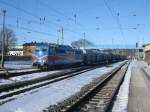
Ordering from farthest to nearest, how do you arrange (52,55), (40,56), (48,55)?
(52,55)
(40,56)
(48,55)

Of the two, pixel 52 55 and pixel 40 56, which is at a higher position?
pixel 52 55

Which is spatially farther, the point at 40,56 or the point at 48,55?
the point at 40,56

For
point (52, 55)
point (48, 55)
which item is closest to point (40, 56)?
point (48, 55)

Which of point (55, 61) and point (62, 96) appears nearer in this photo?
point (62, 96)

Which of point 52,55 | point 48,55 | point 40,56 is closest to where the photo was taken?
point 48,55

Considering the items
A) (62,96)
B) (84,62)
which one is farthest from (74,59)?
(62,96)

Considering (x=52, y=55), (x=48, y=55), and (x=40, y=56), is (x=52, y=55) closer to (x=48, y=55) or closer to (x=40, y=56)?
(x=48, y=55)

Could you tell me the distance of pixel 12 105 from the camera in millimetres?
12961

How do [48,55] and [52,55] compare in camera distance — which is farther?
[52,55]

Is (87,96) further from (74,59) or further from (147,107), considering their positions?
(74,59)

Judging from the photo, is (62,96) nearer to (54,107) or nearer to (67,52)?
(54,107)


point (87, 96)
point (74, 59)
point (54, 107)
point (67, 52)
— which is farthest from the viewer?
point (74, 59)

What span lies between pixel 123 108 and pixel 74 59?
37.0m

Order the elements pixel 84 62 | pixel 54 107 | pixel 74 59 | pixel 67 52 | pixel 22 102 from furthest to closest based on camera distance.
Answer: pixel 84 62 → pixel 74 59 → pixel 67 52 → pixel 22 102 → pixel 54 107
